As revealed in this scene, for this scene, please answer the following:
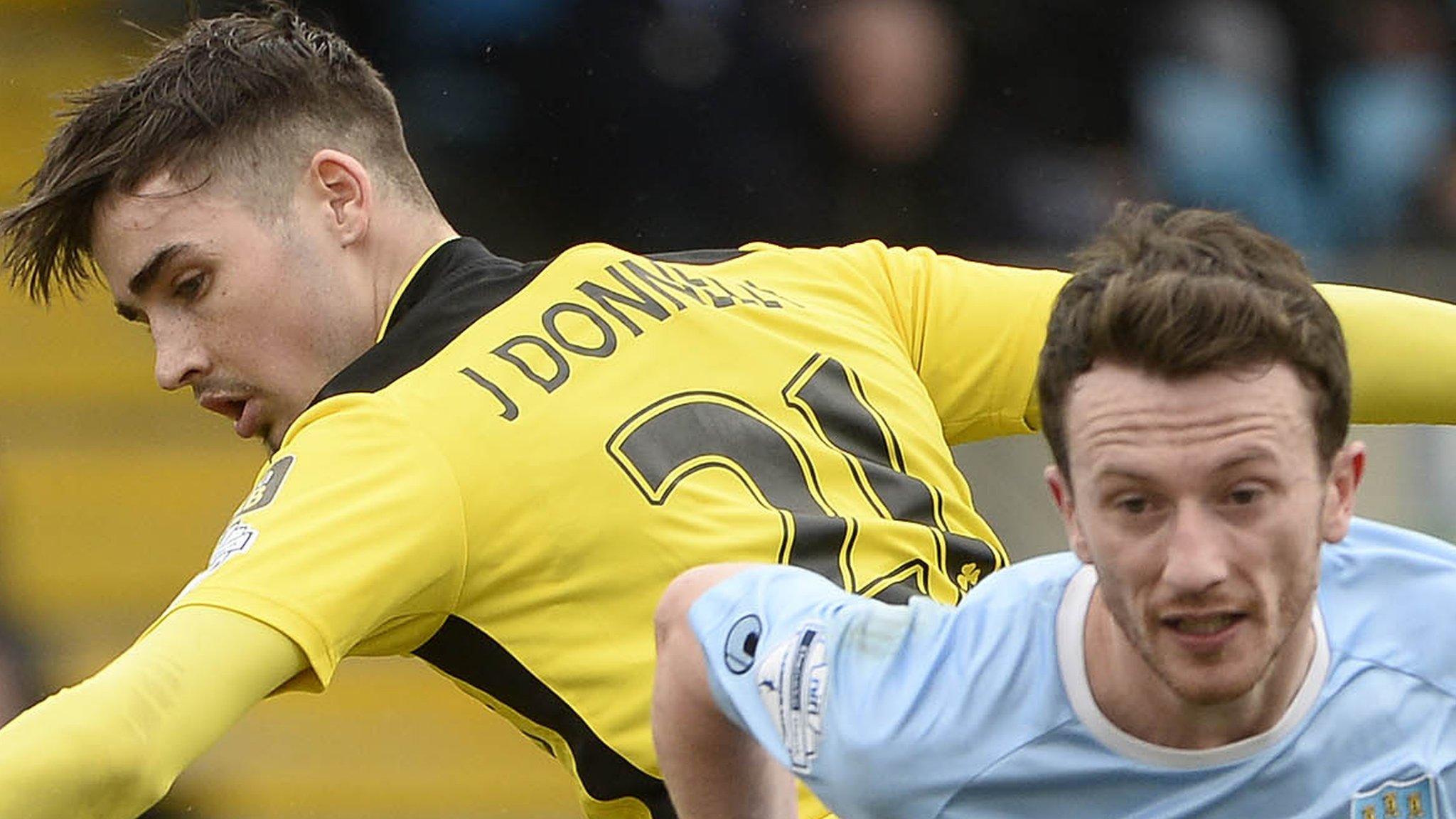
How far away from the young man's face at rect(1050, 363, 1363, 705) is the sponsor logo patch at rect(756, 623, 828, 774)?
0.30 metres

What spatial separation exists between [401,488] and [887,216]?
3.52 meters

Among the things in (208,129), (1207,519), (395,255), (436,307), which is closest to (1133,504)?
(1207,519)

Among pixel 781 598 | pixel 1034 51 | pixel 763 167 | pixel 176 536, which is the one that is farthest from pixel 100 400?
pixel 781 598

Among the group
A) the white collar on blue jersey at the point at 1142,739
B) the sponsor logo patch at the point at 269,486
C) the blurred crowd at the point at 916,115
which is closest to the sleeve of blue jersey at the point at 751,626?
the white collar on blue jersey at the point at 1142,739

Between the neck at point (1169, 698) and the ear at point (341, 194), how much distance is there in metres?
1.29

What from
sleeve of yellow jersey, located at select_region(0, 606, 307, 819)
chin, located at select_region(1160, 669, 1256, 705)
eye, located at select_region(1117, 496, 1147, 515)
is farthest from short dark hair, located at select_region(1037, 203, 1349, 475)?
sleeve of yellow jersey, located at select_region(0, 606, 307, 819)

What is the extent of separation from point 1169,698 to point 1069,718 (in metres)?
0.10

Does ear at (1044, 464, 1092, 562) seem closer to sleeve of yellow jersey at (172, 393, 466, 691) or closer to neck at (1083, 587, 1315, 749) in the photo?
neck at (1083, 587, 1315, 749)

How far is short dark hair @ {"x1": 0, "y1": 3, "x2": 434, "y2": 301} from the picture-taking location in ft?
9.92

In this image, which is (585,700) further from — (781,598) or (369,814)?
(369,814)

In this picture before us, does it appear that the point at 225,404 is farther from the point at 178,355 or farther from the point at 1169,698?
the point at 1169,698

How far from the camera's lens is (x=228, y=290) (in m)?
3.00

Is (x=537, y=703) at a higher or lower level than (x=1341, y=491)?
lower

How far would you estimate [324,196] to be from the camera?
312 centimetres
